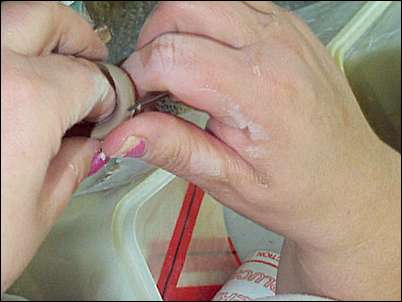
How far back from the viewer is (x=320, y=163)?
0.53 m

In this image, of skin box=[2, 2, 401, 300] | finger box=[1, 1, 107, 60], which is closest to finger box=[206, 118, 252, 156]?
skin box=[2, 2, 401, 300]

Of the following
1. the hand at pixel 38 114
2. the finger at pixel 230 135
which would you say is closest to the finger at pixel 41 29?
the hand at pixel 38 114

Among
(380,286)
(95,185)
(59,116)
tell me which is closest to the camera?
(59,116)

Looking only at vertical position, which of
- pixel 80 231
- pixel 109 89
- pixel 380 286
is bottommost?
pixel 80 231

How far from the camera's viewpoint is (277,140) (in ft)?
1.60

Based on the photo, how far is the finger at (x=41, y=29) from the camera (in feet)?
1.20

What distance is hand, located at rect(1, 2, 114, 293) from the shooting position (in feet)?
1.08

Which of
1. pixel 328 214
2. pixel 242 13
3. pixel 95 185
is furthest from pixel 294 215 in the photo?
pixel 95 185

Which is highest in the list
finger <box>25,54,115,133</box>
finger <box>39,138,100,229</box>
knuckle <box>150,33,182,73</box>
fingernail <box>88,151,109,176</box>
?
knuckle <box>150,33,182,73</box>

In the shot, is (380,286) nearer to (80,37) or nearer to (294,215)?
(294,215)

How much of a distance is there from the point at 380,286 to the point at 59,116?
353 millimetres

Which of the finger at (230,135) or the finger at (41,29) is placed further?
the finger at (230,135)

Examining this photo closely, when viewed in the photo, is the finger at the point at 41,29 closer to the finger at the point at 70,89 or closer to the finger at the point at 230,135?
the finger at the point at 70,89

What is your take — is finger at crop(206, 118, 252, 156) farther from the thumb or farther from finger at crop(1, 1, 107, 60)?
finger at crop(1, 1, 107, 60)
